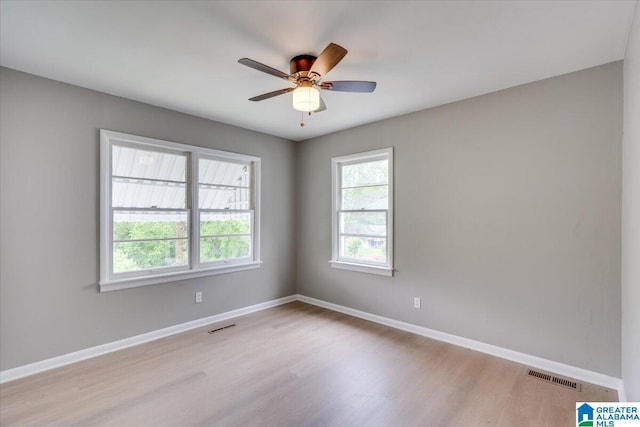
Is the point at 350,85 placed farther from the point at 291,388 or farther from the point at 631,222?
the point at 291,388

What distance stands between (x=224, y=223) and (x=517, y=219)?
346 cm

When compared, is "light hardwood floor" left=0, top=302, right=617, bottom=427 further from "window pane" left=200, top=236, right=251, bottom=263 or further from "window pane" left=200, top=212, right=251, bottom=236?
"window pane" left=200, top=212, right=251, bottom=236

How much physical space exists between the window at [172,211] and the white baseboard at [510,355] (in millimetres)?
1989

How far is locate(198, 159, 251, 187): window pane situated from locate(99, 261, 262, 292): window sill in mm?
1146

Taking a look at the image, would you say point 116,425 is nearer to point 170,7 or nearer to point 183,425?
point 183,425

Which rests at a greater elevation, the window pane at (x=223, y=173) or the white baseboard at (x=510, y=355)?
the window pane at (x=223, y=173)

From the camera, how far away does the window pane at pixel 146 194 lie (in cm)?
325

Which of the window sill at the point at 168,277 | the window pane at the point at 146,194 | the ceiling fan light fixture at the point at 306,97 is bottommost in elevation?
the window sill at the point at 168,277

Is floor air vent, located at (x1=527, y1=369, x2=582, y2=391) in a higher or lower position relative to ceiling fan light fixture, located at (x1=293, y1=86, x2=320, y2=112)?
lower

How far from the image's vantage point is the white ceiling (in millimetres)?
1869

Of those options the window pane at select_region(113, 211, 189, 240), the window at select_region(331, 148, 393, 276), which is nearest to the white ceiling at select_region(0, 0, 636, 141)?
the window at select_region(331, 148, 393, 276)

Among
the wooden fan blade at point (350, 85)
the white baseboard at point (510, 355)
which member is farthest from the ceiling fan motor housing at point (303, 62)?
the white baseboard at point (510, 355)

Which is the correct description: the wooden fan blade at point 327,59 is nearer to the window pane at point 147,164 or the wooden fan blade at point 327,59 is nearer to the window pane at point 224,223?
the window pane at point 147,164

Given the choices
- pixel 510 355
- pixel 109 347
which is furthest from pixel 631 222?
pixel 109 347
